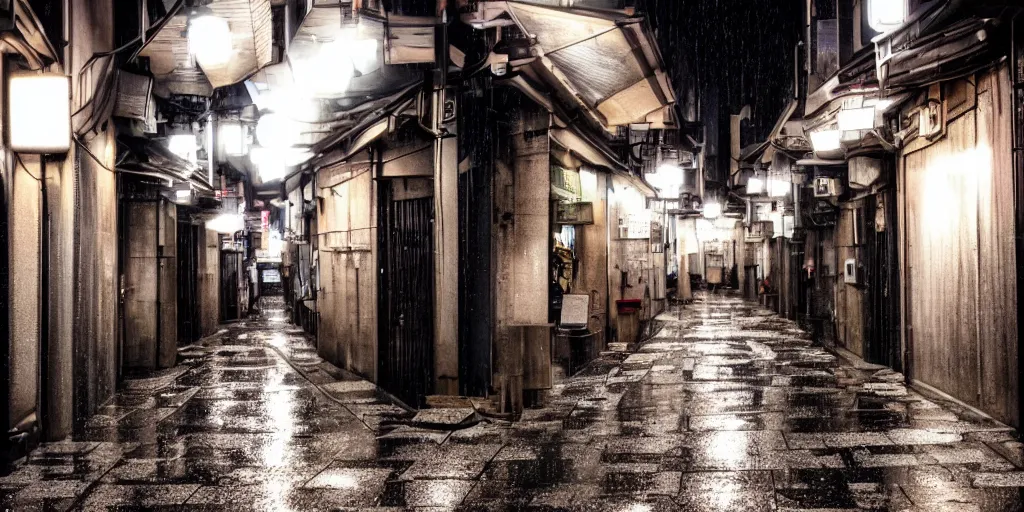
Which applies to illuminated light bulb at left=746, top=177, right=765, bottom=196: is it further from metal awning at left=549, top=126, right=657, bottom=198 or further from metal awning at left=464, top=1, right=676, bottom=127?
metal awning at left=464, top=1, right=676, bottom=127

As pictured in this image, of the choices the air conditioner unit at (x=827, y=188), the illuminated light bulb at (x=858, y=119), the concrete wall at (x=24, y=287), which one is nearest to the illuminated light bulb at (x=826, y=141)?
the air conditioner unit at (x=827, y=188)

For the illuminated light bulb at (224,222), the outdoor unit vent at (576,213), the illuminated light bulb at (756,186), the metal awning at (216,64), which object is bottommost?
the outdoor unit vent at (576,213)

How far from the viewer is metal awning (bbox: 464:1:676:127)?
1324cm

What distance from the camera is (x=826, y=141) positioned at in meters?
22.6

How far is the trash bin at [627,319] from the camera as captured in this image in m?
27.3

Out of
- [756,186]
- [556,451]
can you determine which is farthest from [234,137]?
[756,186]

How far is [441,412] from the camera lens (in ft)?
47.3

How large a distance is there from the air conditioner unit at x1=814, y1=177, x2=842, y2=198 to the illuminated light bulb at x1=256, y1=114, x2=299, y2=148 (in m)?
14.2

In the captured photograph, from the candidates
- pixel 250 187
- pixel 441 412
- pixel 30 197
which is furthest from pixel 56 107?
pixel 250 187

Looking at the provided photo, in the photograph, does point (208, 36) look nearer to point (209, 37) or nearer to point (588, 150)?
point (209, 37)

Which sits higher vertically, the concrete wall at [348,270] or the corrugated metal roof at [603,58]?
the corrugated metal roof at [603,58]

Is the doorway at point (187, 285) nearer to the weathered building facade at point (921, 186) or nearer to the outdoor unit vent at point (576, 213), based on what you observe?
the outdoor unit vent at point (576, 213)

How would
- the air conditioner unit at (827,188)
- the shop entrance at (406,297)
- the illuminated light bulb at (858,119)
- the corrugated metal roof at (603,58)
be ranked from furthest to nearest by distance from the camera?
the air conditioner unit at (827,188) < the illuminated light bulb at (858,119) < the shop entrance at (406,297) < the corrugated metal roof at (603,58)

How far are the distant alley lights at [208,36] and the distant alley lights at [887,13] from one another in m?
11.3
